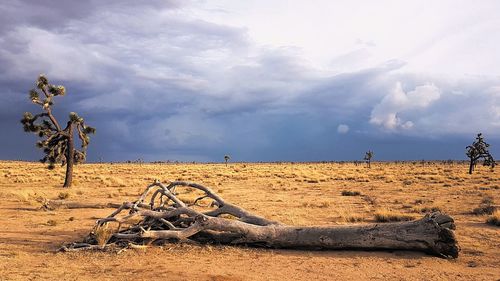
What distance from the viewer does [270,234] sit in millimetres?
10312

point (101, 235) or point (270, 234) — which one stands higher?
point (270, 234)

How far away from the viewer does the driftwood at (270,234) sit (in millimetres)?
9602

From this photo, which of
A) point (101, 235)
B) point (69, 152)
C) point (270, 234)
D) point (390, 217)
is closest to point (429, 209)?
point (390, 217)

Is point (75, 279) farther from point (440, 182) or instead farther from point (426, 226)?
point (440, 182)

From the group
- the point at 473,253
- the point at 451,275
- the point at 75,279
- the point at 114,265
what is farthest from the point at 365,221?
the point at 75,279

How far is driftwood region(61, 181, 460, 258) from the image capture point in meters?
9.60

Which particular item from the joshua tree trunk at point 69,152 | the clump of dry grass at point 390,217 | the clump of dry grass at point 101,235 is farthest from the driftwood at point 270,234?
the joshua tree trunk at point 69,152

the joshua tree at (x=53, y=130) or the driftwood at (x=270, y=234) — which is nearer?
the driftwood at (x=270, y=234)

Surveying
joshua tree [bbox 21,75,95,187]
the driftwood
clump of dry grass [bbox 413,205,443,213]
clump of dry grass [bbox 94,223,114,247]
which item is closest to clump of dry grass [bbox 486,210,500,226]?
clump of dry grass [bbox 413,205,443,213]

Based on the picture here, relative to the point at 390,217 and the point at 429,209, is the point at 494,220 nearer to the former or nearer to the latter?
the point at 390,217

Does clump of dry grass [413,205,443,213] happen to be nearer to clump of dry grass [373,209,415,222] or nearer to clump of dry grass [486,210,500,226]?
clump of dry grass [373,209,415,222]

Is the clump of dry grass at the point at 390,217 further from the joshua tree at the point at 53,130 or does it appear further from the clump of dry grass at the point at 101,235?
the joshua tree at the point at 53,130

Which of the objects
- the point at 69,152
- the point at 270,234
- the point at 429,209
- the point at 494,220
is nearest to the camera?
the point at 270,234

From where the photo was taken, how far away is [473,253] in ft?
33.6
